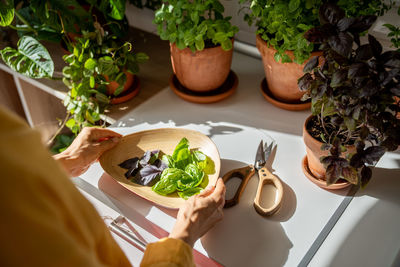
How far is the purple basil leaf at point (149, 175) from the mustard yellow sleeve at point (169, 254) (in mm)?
281

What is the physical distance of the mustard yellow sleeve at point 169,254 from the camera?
71cm

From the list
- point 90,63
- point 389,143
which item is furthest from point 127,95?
point 389,143

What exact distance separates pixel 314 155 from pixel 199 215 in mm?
330

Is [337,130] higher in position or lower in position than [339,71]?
lower

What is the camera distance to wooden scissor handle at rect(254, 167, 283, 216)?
0.94 m

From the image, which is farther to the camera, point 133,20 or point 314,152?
point 133,20

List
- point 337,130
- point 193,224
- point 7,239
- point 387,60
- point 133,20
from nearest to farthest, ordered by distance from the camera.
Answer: point 7,239 → point 387,60 → point 193,224 → point 337,130 → point 133,20

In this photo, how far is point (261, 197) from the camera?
0.99 metres

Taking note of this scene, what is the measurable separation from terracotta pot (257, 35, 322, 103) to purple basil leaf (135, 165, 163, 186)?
1.54 ft

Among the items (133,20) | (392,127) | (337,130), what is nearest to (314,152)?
(337,130)

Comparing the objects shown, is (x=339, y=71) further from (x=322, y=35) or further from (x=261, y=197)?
(x=261, y=197)

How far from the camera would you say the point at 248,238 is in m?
0.91

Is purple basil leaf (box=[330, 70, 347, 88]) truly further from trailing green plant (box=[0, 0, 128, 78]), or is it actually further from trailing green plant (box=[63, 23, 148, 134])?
trailing green plant (box=[0, 0, 128, 78])

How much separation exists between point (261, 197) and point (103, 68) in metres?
0.62
